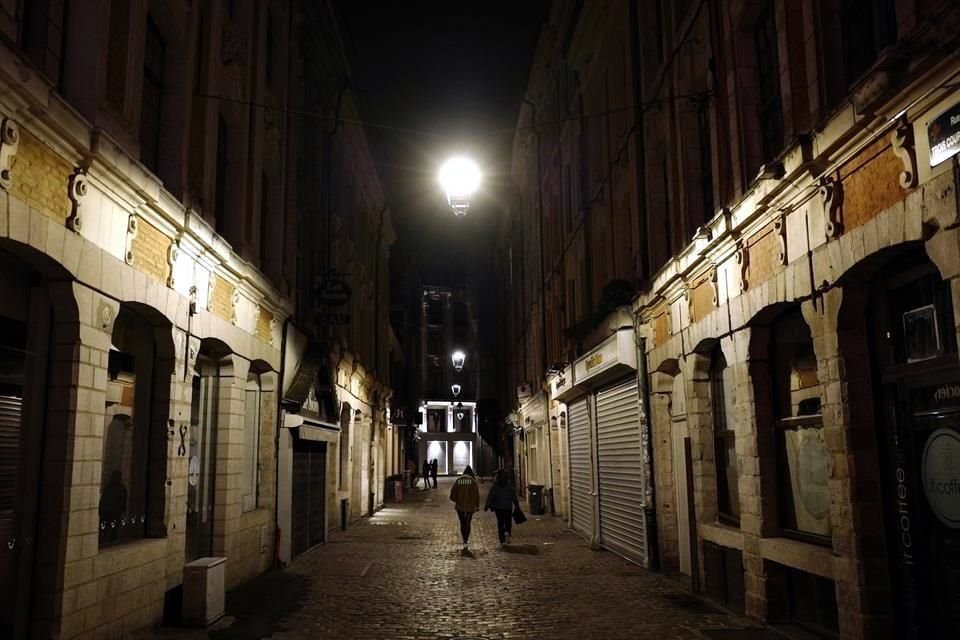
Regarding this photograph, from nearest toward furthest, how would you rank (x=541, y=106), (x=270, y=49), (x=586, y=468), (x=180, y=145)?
(x=180, y=145)
(x=270, y=49)
(x=586, y=468)
(x=541, y=106)

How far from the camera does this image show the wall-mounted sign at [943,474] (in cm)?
556

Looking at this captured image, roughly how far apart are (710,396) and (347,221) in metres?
15.4

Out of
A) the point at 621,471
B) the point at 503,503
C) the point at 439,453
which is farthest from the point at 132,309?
the point at 439,453

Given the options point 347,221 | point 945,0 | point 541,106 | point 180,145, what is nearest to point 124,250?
point 180,145

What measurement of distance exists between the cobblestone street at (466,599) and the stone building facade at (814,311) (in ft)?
3.17

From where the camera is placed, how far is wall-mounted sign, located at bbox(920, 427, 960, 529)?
5.56 metres

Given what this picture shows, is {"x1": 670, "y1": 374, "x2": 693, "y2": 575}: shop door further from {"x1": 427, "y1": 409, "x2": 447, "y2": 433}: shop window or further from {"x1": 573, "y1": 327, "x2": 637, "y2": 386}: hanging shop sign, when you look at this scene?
{"x1": 427, "y1": 409, "x2": 447, "y2": 433}: shop window

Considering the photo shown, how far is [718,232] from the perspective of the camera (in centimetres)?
949

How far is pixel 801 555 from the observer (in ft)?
25.0

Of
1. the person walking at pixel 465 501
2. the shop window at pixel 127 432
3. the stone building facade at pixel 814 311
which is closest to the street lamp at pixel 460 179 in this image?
the stone building facade at pixel 814 311

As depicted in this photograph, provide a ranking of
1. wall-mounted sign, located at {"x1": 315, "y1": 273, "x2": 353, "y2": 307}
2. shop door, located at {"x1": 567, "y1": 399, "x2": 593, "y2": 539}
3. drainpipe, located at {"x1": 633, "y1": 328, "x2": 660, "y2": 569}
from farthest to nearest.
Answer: shop door, located at {"x1": 567, "y1": 399, "x2": 593, "y2": 539} < wall-mounted sign, located at {"x1": 315, "y1": 273, "x2": 353, "y2": 307} < drainpipe, located at {"x1": 633, "y1": 328, "x2": 660, "y2": 569}

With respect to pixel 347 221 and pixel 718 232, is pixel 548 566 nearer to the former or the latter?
pixel 718 232

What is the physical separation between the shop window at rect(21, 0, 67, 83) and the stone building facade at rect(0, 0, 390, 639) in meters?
0.02

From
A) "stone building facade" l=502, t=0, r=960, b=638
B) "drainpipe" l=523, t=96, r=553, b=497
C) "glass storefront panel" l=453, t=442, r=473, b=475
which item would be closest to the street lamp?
"stone building facade" l=502, t=0, r=960, b=638
